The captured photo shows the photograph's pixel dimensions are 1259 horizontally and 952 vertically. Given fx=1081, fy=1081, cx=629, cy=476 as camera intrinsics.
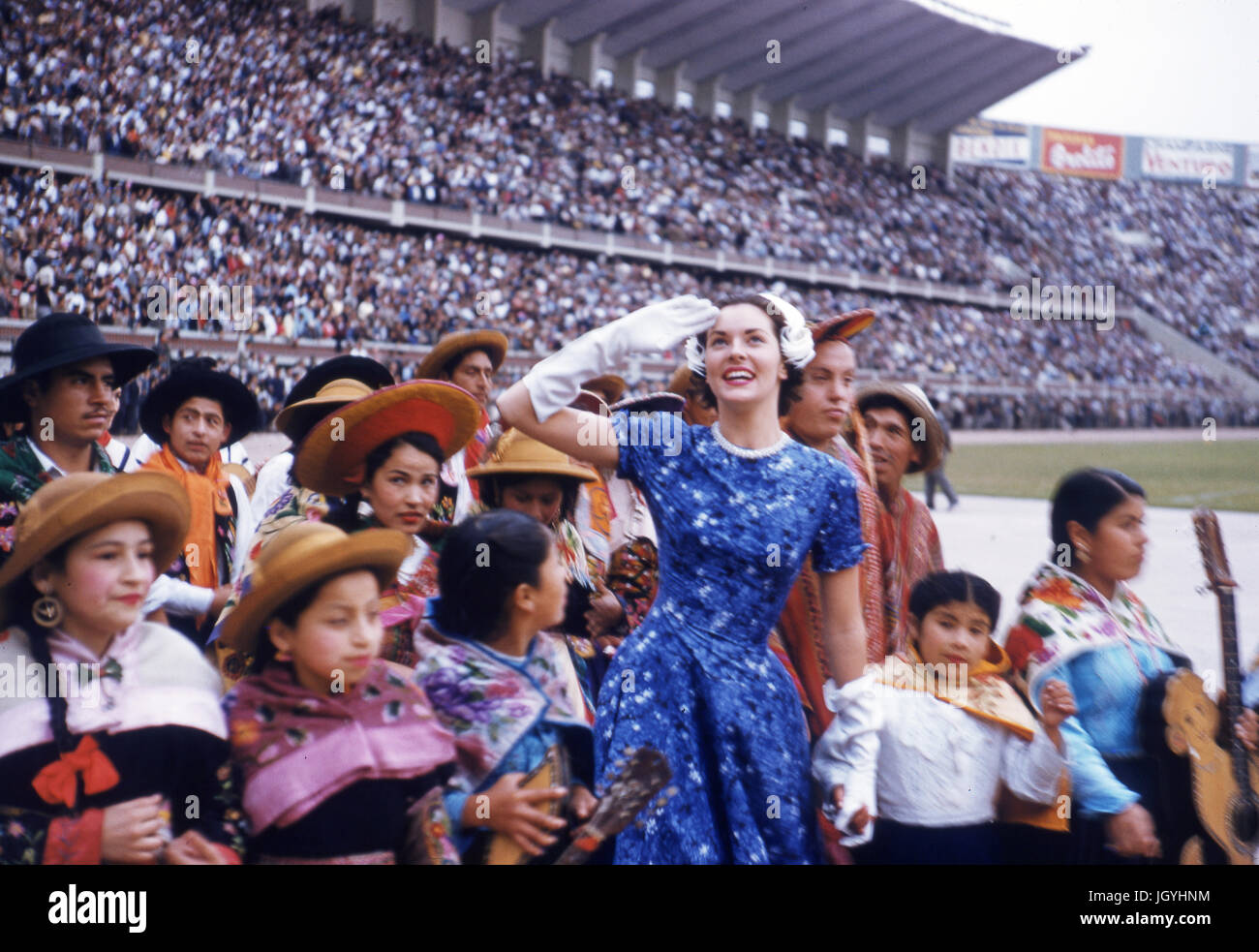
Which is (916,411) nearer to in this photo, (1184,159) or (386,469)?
(386,469)

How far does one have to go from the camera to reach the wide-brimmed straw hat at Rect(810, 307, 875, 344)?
2820 millimetres

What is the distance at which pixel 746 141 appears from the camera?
14070 millimetres

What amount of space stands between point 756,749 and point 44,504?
1.53 meters

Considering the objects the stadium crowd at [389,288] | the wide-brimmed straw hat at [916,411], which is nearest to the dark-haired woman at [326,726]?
the wide-brimmed straw hat at [916,411]

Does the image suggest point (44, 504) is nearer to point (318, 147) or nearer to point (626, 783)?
point (626, 783)

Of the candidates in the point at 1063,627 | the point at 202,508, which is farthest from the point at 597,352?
the point at 202,508

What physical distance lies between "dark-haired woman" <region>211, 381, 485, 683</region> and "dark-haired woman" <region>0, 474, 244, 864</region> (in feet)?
1.22

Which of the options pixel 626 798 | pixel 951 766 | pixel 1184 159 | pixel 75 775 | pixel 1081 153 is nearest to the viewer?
pixel 75 775

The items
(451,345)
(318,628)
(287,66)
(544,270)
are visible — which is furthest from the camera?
(544,270)

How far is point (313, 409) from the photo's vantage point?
3107 millimetres

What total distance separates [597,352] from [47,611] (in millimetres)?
1213
